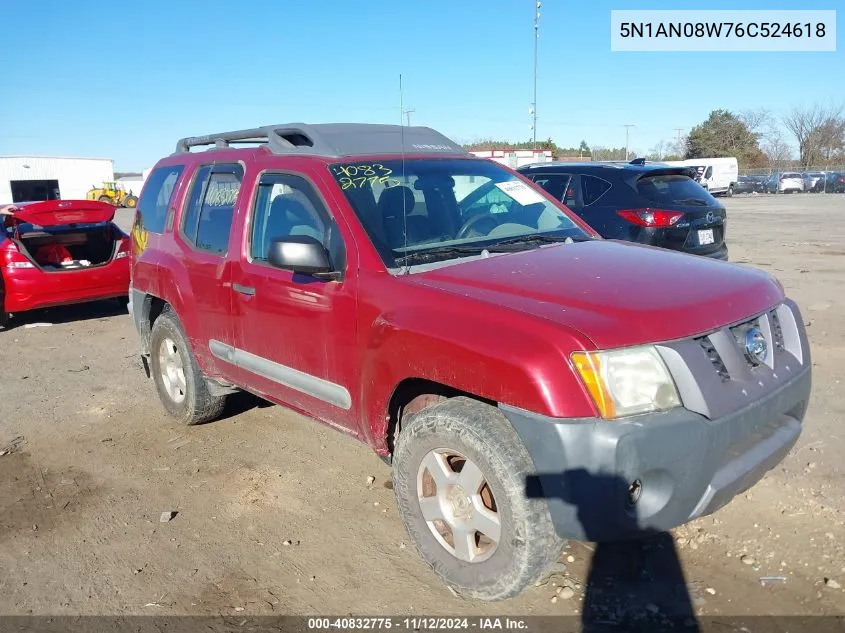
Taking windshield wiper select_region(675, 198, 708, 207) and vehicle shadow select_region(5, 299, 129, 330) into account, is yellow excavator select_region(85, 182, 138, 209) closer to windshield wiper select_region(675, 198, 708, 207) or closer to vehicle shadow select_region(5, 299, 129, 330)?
vehicle shadow select_region(5, 299, 129, 330)

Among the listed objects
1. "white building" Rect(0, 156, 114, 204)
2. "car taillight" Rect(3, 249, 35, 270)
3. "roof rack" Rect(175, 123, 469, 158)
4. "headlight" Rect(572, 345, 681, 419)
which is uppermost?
"white building" Rect(0, 156, 114, 204)

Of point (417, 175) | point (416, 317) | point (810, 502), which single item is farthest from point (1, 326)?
point (810, 502)

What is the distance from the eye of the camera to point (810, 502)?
11.9 feet

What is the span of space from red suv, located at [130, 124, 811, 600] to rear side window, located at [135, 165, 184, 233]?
2.20ft

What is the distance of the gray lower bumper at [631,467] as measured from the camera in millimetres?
2459

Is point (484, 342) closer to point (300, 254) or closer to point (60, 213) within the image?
point (300, 254)

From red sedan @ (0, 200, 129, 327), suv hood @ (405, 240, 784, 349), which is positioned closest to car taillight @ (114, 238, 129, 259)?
red sedan @ (0, 200, 129, 327)

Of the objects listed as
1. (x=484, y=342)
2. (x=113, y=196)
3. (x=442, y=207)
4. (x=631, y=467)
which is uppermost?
(x=113, y=196)

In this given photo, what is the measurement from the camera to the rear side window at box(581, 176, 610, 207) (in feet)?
25.2

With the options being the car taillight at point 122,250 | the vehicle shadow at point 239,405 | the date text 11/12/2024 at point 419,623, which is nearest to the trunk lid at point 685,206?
the vehicle shadow at point 239,405

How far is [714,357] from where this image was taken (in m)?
2.71

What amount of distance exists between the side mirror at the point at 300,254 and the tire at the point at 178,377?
1.86 m

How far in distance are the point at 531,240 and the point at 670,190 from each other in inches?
173

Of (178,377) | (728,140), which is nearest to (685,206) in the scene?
(178,377)
